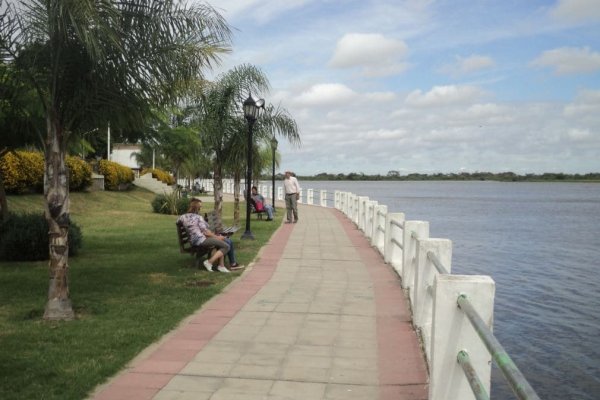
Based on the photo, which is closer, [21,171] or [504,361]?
[504,361]

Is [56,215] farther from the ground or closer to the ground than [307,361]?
farther from the ground

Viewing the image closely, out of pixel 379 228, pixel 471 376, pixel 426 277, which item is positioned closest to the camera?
pixel 471 376

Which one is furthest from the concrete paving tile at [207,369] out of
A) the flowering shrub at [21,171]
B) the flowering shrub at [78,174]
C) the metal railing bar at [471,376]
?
the flowering shrub at [78,174]

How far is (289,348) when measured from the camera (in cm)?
584

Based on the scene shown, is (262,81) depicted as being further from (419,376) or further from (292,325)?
(419,376)

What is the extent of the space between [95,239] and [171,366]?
1073 centimetres

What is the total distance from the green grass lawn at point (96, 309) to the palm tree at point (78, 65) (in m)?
0.62

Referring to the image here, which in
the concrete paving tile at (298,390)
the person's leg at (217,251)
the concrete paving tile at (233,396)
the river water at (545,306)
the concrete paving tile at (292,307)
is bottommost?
the river water at (545,306)

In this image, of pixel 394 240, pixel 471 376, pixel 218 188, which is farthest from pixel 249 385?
pixel 218 188

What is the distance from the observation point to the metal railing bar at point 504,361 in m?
2.19

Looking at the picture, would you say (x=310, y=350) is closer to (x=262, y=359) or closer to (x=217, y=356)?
(x=262, y=359)

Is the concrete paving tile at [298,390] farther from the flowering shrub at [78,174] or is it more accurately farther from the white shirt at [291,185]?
the flowering shrub at [78,174]

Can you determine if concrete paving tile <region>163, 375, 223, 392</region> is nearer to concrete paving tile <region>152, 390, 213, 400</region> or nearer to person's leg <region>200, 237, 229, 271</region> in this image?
concrete paving tile <region>152, 390, 213, 400</region>

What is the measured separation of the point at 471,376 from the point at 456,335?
20.3 inches
